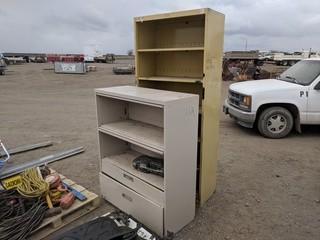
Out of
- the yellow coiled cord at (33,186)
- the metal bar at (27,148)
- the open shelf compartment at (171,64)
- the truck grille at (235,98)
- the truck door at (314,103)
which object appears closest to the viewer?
the yellow coiled cord at (33,186)

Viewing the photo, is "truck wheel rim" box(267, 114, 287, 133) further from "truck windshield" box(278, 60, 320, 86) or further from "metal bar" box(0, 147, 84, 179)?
"metal bar" box(0, 147, 84, 179)

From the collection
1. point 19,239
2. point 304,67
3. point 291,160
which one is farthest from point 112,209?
point 304,67

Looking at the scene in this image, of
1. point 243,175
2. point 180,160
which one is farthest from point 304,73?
point 180,160

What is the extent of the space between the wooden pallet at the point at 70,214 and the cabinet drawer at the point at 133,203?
0.18m

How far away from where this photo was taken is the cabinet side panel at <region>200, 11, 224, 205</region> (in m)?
2.46

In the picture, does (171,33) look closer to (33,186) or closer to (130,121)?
(130,121)

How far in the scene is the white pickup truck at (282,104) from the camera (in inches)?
201

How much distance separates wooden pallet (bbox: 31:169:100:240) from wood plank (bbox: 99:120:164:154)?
0.87 meters

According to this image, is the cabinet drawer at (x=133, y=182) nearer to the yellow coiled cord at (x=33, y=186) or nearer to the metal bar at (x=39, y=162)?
the yellow coiled cord at (x=33, y=186)

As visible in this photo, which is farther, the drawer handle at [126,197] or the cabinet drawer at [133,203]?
the drawer handle at [126,197]

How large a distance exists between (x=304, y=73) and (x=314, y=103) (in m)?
0.79

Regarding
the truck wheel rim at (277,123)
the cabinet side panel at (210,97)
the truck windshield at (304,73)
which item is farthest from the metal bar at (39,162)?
the truck windshield at (304,73)

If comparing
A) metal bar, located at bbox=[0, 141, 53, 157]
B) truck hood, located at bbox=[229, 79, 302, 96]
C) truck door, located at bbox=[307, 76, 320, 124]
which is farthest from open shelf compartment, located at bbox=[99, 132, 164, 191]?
truck door, located at bbox=[307, 76, 320, 124]

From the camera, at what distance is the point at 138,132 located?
2719 millimetres
